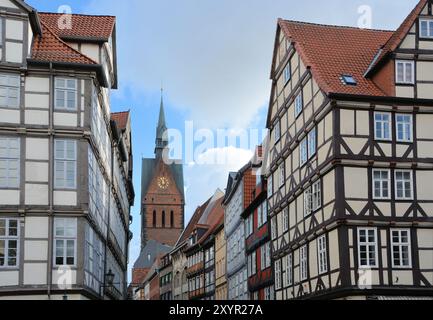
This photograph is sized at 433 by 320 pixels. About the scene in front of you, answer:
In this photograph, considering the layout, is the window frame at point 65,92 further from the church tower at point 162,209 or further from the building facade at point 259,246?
the church tower at point 162,209

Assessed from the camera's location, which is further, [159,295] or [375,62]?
[159,295]

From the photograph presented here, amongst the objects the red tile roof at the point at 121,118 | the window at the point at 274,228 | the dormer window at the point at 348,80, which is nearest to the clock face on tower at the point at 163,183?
the red tile roof at the point at 121,118

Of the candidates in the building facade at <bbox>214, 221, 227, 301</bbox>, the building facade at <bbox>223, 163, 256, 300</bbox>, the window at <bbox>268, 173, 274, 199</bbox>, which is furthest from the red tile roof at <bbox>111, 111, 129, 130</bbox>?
the building facade at <bbox>214, 221, 227, 301</bbox>

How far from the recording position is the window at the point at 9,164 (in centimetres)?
2444

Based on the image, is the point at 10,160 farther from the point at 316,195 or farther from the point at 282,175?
the point at 282,175

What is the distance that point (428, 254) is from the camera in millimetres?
26406

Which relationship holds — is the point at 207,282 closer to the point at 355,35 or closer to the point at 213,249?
the point at 213,249

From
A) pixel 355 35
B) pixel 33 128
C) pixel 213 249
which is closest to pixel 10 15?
pixel 33 128

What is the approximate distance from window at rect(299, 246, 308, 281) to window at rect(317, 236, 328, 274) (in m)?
2.00

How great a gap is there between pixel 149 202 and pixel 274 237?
97266 mm

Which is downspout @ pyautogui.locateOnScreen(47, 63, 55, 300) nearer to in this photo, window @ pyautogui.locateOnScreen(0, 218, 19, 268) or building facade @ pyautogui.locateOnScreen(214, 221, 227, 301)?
window @ pyautogui.locateOnScreen(0, 218, 19, 268)

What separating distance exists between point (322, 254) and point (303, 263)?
2.88 m
